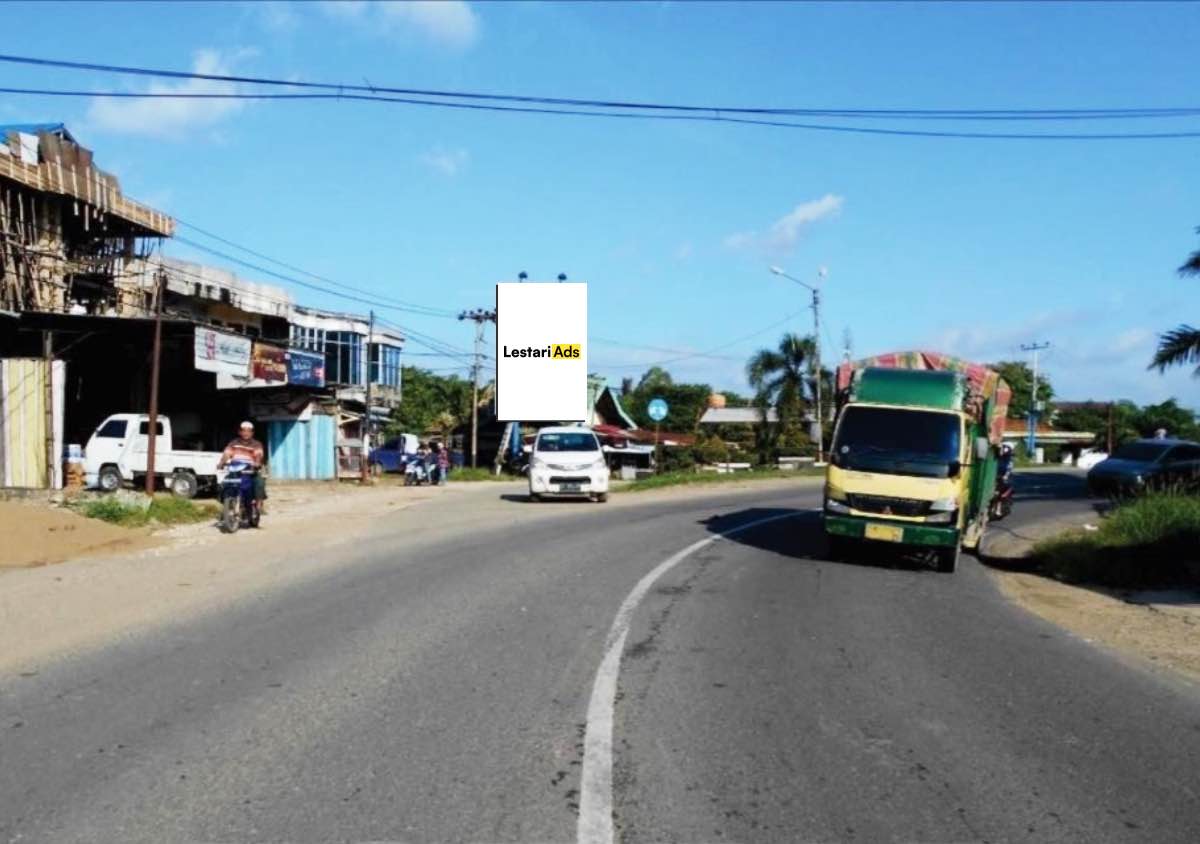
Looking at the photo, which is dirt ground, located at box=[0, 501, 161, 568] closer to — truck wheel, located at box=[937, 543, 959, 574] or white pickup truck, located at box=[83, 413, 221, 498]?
white pickup truck, located at box=[83, 413, 221, 498]

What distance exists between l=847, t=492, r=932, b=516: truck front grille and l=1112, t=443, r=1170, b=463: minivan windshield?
16793mm

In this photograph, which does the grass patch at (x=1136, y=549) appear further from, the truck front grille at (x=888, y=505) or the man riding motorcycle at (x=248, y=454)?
the man riding motorcycle at (x=248, y=454)

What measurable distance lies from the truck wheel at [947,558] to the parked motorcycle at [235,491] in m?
10.7

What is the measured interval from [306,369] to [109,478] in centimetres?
970

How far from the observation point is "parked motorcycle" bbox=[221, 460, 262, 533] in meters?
18.0

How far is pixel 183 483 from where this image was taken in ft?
89.7

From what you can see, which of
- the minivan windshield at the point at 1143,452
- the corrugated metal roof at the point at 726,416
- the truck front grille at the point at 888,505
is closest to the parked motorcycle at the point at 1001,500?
the minivan windshield at the point at 1143,452

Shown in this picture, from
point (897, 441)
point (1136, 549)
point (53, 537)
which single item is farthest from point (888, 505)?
point (53, 537)

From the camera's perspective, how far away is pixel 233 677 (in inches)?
309

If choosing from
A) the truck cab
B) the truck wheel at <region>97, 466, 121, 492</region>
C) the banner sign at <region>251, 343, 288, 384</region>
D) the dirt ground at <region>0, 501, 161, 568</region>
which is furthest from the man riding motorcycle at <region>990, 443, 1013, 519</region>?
the banner sign at <region>251, 343, 288, 384</region>

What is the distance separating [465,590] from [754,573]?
13.1ft

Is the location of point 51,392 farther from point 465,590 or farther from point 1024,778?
point 1024,778

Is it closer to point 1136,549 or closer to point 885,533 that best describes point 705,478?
point 1136,549

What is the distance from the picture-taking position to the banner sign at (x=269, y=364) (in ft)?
108
